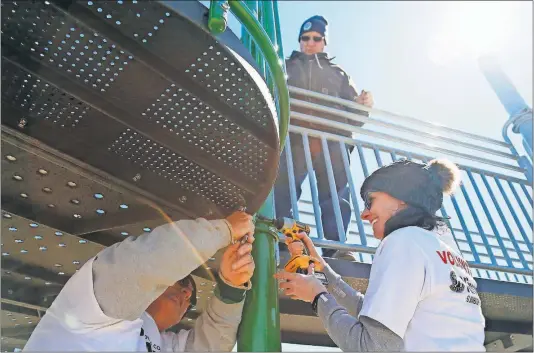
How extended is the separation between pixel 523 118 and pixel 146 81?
178 inches

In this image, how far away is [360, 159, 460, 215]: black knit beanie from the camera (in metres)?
2.15

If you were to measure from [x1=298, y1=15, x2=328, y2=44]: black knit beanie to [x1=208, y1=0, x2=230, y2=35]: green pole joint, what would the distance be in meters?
3.58

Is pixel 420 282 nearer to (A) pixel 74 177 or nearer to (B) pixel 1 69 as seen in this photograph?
(A) pixel 74 177

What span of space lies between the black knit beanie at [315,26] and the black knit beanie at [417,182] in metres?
3.08

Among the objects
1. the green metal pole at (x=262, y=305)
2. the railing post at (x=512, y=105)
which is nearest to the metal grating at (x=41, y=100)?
the green metal pole at (x=262, y=305)

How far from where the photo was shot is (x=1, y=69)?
1783mm

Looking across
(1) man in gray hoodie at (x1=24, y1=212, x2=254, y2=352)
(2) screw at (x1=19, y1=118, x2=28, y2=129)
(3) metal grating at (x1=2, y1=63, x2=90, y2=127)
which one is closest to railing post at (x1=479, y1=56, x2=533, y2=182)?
(1) man in gray hoodie at (x1=24, y1=212, x2=254, y2=352)

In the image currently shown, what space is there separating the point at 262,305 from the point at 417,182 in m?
0.87

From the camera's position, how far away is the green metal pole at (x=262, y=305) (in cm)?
211

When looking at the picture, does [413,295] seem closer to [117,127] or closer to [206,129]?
[206,129]

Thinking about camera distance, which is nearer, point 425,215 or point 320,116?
point 425,215

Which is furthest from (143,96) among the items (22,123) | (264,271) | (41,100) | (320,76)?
(320,76)

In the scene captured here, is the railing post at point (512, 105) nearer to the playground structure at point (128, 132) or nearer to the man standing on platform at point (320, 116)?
the man standing on platform at point (320, 116)

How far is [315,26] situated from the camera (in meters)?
5.05
